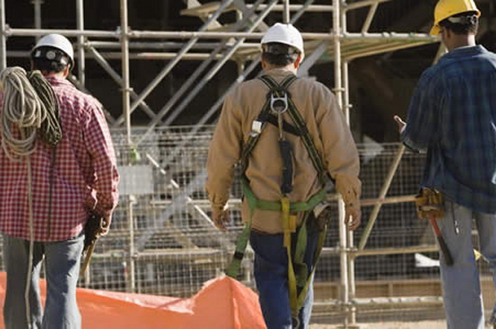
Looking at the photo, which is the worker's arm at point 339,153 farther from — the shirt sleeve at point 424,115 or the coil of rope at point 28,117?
the coil of rope at point 28,117

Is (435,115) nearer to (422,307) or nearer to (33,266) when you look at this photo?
(33,266)

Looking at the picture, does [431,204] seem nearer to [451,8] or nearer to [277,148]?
[277,148]

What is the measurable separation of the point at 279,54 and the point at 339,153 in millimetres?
646

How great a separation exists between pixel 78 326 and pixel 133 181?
3679 millimetres

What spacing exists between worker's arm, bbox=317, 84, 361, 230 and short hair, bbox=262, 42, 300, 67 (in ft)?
0.90

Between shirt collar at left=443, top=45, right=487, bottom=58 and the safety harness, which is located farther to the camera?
the safety harness

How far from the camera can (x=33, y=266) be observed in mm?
7449

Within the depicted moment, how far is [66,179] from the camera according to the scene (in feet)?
24.3

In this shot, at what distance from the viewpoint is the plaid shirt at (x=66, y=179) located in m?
7.35

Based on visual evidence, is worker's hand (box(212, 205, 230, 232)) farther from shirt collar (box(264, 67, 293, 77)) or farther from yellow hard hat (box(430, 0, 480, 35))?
yellow hard hat (box(430, 0, 480, 35))

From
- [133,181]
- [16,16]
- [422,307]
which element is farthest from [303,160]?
[16,16]

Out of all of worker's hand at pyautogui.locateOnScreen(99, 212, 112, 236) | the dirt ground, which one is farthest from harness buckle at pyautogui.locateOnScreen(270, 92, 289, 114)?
the dirt ground

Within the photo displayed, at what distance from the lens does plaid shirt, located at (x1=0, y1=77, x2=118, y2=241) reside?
289 inches

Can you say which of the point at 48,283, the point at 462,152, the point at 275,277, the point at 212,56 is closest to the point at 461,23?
the point at 462,152
